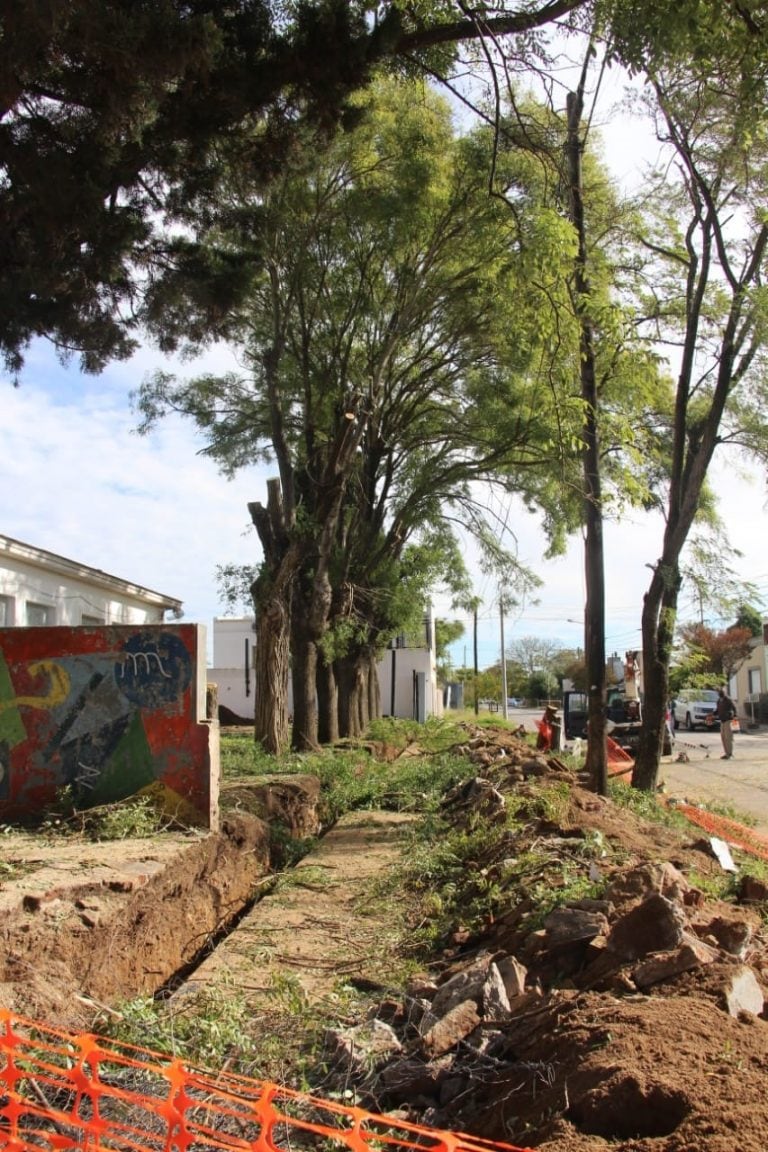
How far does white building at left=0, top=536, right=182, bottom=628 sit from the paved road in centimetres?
1110

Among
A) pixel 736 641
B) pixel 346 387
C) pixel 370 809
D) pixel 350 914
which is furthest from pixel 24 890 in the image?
pixel 736 641

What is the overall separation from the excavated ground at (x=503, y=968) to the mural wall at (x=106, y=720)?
2.70ft

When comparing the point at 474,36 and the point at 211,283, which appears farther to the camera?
the point at 211,283

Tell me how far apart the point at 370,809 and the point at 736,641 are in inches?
1769

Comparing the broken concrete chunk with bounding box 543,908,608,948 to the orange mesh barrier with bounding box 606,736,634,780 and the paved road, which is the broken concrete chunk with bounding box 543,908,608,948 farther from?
the orange mesh barrier with bounding box 606,736,634,780

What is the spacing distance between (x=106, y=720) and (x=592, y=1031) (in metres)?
6.65

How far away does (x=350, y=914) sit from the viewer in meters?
7.74

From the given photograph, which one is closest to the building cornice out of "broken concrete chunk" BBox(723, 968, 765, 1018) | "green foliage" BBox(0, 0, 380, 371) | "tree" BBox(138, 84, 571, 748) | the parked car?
"tree" BBox(138, 84, 571, 748)

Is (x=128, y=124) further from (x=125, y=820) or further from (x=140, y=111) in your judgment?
(x=125, y=820)

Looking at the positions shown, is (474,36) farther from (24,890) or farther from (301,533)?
(301,533)

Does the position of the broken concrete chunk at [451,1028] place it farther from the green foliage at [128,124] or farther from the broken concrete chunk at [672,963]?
the green foliage at [128,124]

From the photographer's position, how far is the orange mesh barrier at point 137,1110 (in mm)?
2945

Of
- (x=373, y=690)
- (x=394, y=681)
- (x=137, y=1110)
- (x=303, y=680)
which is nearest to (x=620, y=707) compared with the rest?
(x=373, y=690)

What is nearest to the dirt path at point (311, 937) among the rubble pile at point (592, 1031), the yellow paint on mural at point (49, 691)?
the rubble pile at point (592, 1031)
